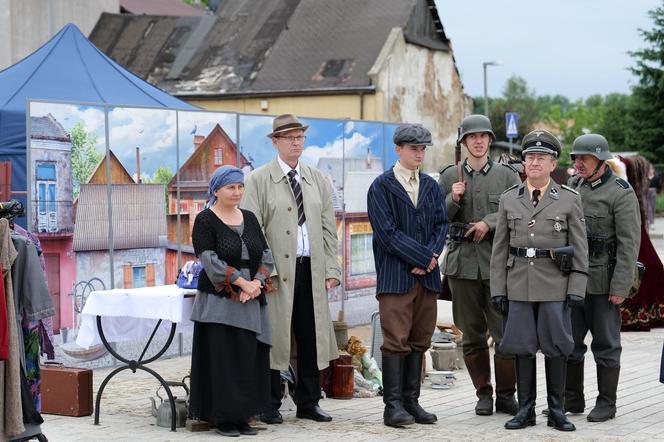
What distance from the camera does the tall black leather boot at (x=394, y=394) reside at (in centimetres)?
766

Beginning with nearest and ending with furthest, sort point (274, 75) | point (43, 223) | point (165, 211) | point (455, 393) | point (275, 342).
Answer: point (275, 342), point (455, 393), point (43, 223), point (165, 211), point (274, 75)

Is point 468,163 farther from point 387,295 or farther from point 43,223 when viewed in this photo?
point 43,223

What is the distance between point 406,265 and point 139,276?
3986 mm

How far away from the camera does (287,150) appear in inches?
320

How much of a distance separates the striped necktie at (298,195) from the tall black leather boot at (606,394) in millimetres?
2281

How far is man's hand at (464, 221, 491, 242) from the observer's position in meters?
7.90

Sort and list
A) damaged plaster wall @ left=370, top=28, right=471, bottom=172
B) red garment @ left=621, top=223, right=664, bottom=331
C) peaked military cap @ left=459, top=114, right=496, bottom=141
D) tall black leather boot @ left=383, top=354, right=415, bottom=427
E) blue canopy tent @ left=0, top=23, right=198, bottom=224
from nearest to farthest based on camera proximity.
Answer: tall black leather boot @ left=383, top=354, right=415, bottom=427 < peaked military cap @ left=459, top=114, right=496, bottom=141 < red garment @ left=621, top=223, right=664, bottom=331 < blue canopy tent @ left=0, top=23, right=198, bottom=224 < damaged plaster wall @ left=370, top=28, right=471, bottom=172

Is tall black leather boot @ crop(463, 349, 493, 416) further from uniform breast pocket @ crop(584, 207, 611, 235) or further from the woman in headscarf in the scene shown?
the woman in headscarf

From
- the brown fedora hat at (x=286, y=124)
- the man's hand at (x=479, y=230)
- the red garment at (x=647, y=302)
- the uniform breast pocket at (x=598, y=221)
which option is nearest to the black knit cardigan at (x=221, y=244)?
the brown fedora hat at (x=286, y=124)

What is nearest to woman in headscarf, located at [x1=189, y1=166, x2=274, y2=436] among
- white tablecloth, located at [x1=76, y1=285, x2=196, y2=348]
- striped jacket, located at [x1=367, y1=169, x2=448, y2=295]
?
white tablecloth, located at [x1=76, y1=285, x2=196, y2=348]

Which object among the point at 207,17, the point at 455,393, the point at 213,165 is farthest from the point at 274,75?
the point at 455,393

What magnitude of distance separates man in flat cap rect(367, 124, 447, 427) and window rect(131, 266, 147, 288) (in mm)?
3706

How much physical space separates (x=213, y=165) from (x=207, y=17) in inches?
1199

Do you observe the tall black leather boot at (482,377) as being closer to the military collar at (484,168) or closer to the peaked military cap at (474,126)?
the military collar at (484,168)
